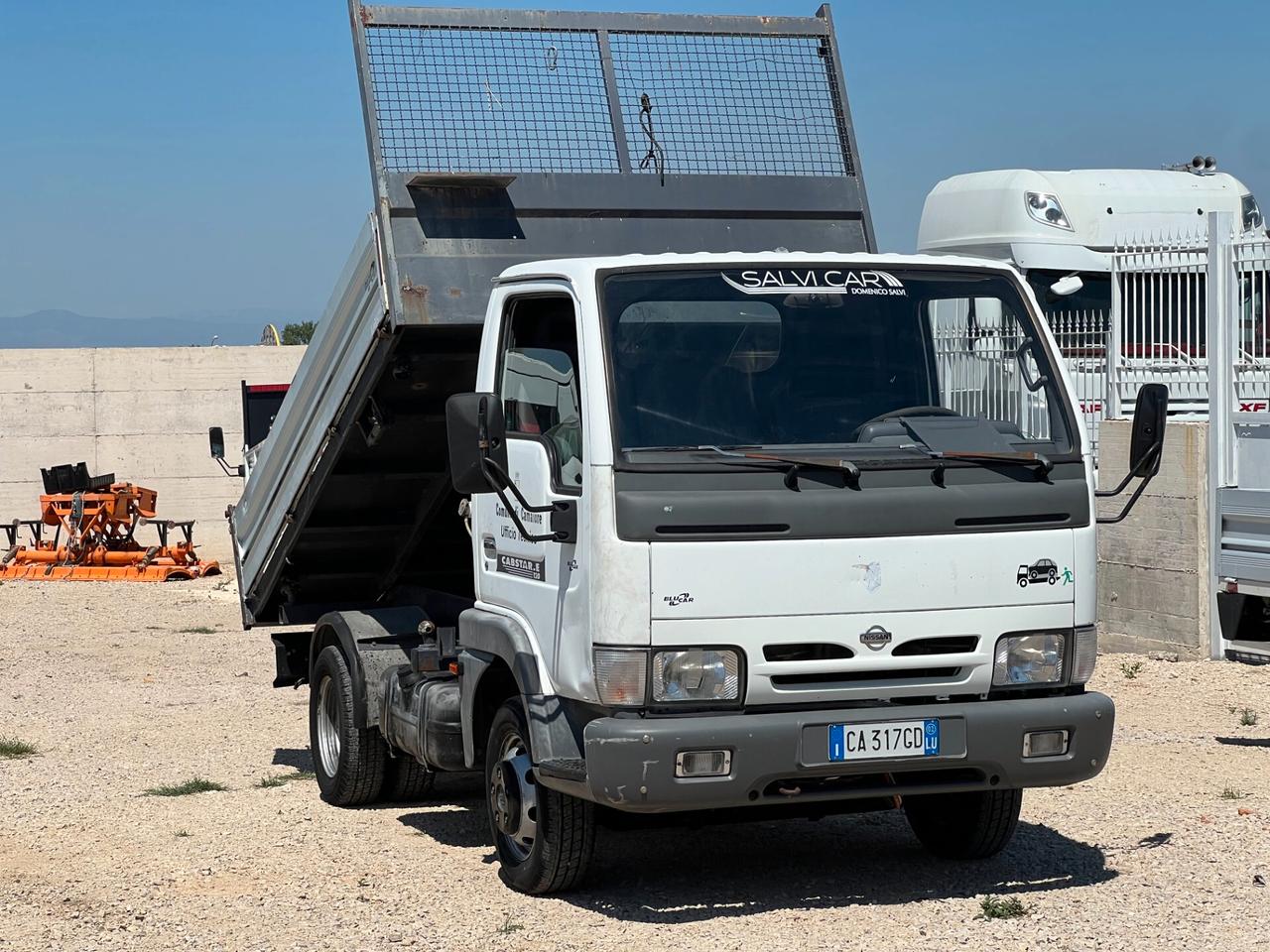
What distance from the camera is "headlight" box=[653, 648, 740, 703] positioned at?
227 inches

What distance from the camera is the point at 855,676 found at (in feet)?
19.4

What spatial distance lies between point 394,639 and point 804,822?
2084 mm

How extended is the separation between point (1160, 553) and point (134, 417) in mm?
16700

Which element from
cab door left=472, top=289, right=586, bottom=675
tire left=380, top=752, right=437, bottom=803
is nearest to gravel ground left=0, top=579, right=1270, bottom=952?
tire left=380, top=752, right=437, bottom=803

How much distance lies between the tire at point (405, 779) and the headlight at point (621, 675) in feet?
9.10

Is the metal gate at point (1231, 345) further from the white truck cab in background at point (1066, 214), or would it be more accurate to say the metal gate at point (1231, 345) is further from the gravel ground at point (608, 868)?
the white truck cab in background at point (1066, 214)

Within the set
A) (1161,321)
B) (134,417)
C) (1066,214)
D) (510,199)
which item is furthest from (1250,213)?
(134,417)

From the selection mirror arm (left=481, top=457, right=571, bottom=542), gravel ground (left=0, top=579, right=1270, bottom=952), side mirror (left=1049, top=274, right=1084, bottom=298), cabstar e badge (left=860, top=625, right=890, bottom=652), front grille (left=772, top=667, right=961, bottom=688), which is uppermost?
side mirror (left=1049, top=274, right=1084, bottom=298)

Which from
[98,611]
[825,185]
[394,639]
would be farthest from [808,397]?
[98,611]

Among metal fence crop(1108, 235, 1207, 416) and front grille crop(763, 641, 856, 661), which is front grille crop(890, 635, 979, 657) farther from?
metal fence crop(1108, 235, 1207, 416)

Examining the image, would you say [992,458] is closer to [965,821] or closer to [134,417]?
[965,821]

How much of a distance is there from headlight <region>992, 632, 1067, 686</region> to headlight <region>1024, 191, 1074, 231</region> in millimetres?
10342

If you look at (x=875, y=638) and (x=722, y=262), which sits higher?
(x=722, y=262)

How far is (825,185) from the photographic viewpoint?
7680 mm
